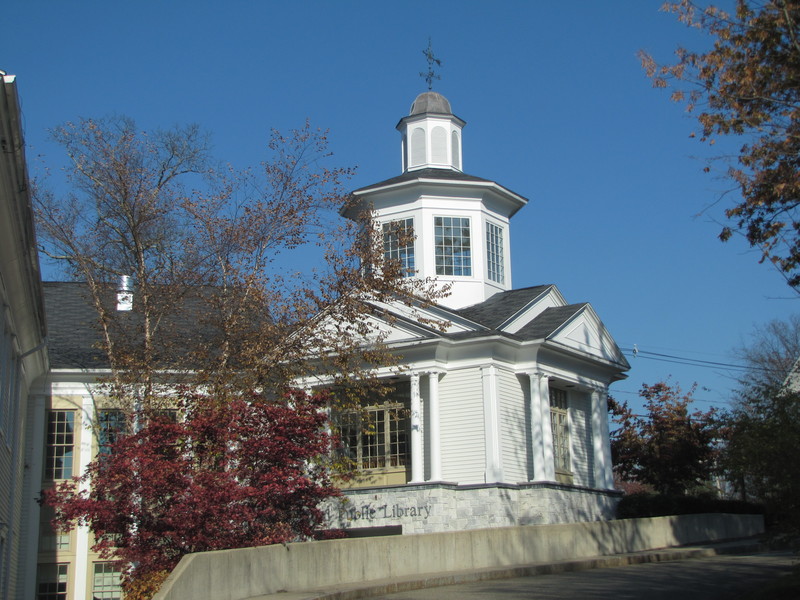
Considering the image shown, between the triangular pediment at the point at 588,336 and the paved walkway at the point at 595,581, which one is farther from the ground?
the triangular pediment at the point at 588,336

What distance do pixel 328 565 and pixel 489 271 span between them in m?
17.2

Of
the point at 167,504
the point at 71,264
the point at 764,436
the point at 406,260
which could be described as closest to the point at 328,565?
the point at 167,504

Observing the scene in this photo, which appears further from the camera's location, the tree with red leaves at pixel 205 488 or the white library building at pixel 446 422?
the white library building at pixel 446 422

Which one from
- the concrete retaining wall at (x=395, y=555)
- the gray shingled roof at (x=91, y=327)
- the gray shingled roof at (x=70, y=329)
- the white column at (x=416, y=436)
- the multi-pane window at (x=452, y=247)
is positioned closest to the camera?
the concrete retaining wall at (x=395, y=555)

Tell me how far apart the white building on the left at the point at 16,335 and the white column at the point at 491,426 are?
11.5 meters

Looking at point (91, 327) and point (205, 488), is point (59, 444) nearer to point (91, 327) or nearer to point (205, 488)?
point (91, 327)

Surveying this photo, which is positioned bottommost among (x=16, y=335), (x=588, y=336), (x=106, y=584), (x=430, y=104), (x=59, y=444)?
(x=106, y=584)

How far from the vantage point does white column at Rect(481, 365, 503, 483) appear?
27.2m

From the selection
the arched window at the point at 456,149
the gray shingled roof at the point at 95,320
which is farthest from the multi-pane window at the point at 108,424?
the arched window at the point at 456,149

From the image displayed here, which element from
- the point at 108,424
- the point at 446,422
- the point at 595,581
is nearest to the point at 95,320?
the point at 108,424

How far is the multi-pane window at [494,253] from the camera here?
32.9 meters

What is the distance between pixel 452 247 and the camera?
106 feet

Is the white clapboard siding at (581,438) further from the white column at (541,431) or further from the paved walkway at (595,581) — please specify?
the paved walkway at (595,581)

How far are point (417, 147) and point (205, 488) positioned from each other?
20709mm
